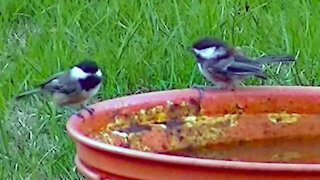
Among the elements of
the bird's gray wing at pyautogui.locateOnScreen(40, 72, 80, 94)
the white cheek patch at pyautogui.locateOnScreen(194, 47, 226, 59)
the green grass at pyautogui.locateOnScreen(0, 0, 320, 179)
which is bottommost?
the green grass at pyautogui.locateOnScreen(0, 0, 320, 179)

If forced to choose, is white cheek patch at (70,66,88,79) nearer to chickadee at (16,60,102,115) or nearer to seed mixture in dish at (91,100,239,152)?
chickadee at (16,60,102,115)

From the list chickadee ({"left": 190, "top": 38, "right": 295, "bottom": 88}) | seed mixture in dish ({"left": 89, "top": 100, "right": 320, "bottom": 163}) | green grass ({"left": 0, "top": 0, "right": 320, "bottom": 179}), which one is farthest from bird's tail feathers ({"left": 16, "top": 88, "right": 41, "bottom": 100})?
seed mixture in dish ({"left": 89, "top": 100, "right": 320, "bottom": 163})

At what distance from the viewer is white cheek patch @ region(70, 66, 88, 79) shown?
2979 millimetres

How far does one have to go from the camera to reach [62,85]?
3107 millimetres

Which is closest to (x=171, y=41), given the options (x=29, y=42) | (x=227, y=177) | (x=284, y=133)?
(x=29, y=42)

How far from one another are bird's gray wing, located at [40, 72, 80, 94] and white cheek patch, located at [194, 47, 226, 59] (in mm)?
419

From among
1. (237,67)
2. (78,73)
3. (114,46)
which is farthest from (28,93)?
(237,67)

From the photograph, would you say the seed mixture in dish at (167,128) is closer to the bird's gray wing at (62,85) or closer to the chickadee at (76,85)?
the chickadee at (76,85)

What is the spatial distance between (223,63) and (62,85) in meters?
0.54

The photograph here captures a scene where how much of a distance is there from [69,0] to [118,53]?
74 centimetres

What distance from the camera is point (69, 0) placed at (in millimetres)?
4484

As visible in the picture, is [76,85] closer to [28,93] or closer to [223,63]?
[28,93]

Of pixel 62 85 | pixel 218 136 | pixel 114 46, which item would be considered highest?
pixel 218 136

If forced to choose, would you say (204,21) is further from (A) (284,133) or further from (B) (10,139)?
(A) (284,133)
